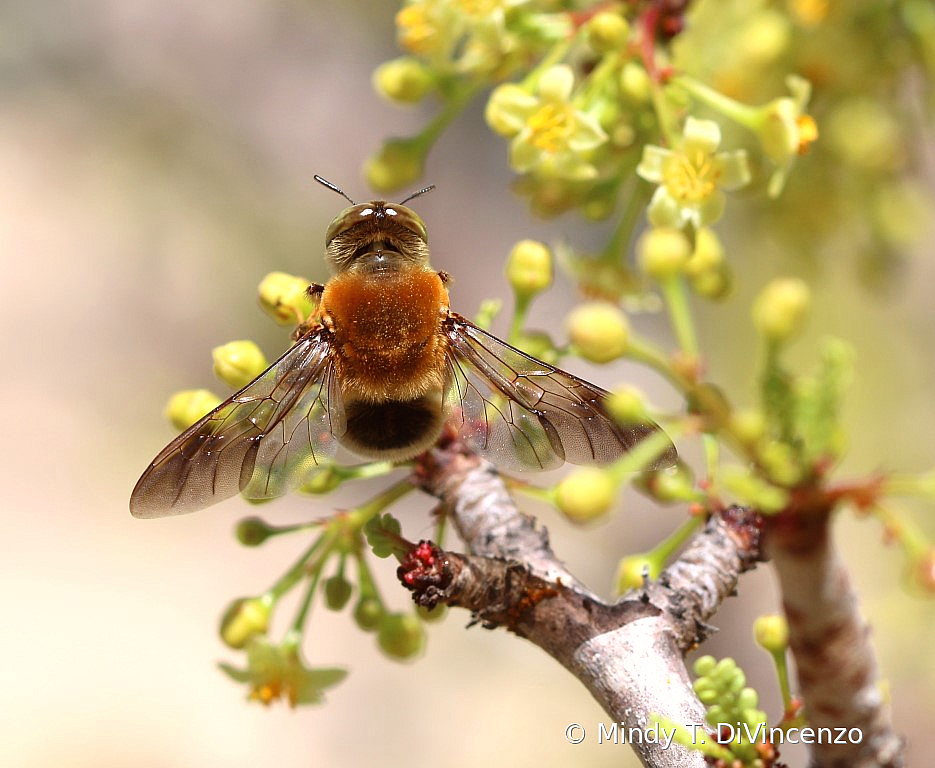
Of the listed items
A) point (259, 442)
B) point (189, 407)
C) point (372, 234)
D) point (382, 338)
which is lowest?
point (259, 442)

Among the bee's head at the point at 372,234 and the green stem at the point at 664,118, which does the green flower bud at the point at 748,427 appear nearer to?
the green stem at the point at 664,118

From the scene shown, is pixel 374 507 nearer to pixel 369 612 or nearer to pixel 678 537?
pixel 369 612

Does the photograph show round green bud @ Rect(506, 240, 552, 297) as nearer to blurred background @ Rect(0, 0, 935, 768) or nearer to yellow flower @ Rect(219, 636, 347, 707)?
yellow flower @ Rect(219, 636, 347, 707)

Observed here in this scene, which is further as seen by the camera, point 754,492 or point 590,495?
point 590,495

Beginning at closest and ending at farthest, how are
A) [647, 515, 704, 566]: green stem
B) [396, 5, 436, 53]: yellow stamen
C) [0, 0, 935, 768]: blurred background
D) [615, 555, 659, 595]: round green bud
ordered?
[647, 515, 704, 566]: green stem → [615, 555, 659, 595]: round green bud → [396, 5, 436, 53]: yellow stamen → [0, 0, 935, 768]: blurred background

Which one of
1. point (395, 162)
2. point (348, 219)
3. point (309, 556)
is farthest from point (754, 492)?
point (395, 162)

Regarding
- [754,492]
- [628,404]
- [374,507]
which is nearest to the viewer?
[754,492]

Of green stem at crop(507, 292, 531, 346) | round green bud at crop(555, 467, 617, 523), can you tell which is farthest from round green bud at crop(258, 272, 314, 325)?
round green bud at crop(555, 467, 617, 523)
